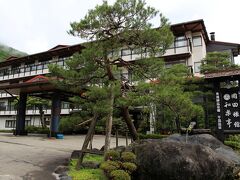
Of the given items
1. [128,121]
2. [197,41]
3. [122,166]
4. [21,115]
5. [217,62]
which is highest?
[197,41]

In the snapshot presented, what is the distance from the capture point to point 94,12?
657 centimetres

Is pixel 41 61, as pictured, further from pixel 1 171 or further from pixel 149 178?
pixel 149 178

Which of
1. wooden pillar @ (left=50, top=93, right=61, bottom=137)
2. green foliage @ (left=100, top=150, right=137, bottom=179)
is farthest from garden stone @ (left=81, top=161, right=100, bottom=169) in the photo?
wooden pillar @ (left=50, top=93, right=61, bottom=137)

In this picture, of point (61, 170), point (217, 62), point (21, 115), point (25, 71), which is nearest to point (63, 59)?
point (21, 115)

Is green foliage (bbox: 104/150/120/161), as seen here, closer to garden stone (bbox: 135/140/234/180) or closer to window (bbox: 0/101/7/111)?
garden stone (bbox: 135/140/234/180)

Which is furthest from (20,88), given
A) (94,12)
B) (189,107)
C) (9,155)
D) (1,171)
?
(189,107)

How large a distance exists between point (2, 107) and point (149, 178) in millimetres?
33964

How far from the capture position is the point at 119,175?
5145 mm

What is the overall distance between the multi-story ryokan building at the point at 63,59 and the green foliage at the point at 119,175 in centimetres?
937

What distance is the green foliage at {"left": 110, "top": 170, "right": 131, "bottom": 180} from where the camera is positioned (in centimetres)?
511

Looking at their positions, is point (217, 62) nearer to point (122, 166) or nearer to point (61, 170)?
point (122, 166)

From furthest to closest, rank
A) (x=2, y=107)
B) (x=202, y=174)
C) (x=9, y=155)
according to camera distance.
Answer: (x=2, y=107)
(x=9, y=155)
(x=202, y=174)

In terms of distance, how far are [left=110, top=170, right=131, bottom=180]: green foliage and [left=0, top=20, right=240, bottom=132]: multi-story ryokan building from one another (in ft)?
30.7

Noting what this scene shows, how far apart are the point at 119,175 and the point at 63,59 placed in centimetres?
2098
